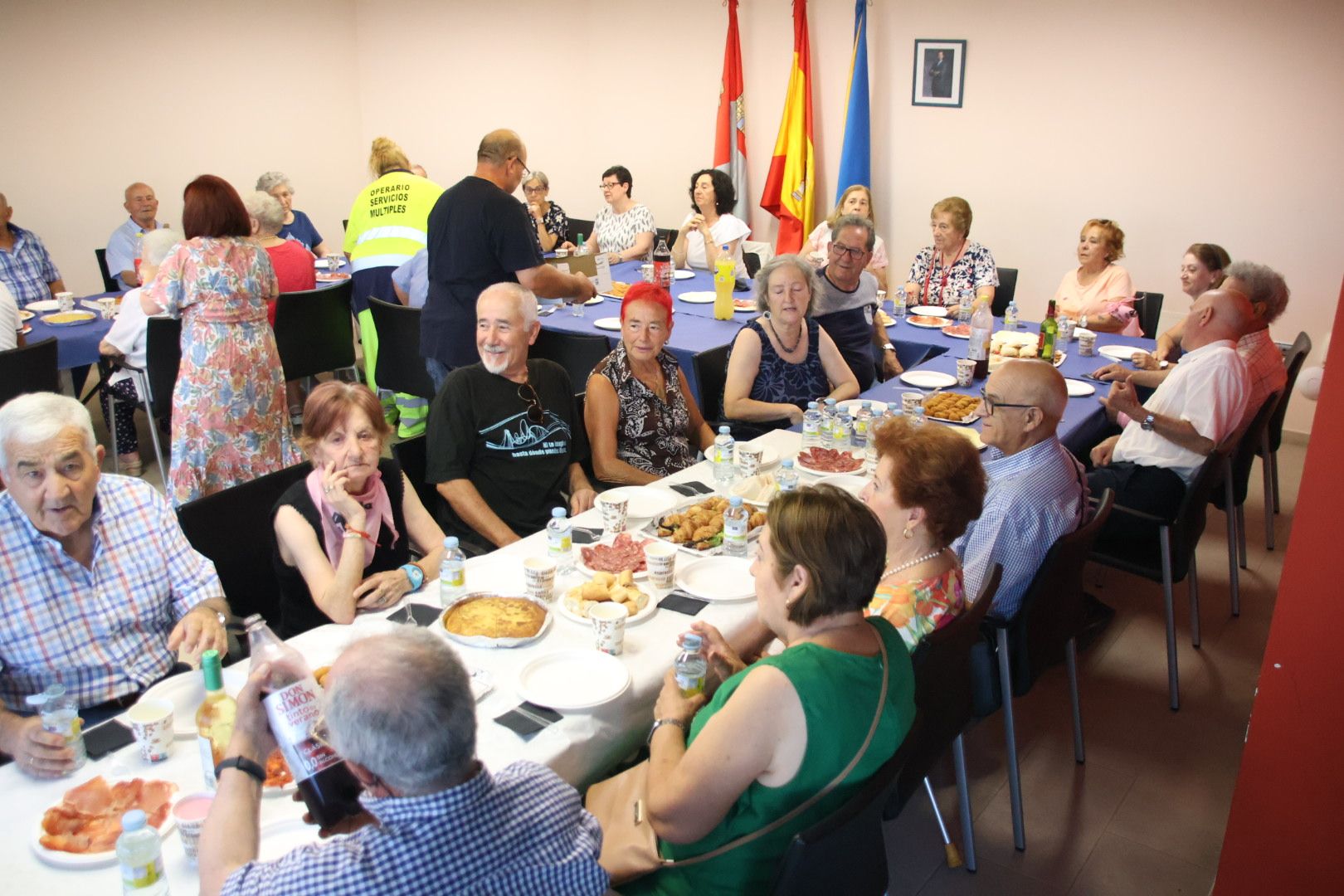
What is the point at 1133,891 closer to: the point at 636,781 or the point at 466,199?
the point at 636,781

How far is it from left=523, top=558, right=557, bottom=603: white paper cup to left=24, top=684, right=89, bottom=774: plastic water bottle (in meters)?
0.93

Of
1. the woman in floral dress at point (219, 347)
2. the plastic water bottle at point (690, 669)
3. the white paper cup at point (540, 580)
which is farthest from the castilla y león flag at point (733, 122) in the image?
the plastic water bottle at point (690, 669)

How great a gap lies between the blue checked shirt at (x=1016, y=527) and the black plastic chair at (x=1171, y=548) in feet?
2.44

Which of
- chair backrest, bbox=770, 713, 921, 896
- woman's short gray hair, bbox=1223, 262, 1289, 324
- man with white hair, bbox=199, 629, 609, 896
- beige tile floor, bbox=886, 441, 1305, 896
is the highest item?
woman's short gray hair, bbox=1223, 262, 1289, 324

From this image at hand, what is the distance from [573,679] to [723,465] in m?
1.22

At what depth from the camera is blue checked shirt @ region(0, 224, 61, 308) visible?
565 centimetres

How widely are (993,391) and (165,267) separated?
3.22 m

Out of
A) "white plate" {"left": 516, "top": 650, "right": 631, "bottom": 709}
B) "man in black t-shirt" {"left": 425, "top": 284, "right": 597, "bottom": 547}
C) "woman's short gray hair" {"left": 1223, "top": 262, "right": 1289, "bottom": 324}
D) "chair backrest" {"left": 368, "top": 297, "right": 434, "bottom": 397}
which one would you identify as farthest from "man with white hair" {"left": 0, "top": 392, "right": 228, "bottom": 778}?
"woman's short gray hair" {"left": 1223, "top": 262, "right": 1289, "bottom": 324}

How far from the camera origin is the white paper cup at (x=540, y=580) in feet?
7.62

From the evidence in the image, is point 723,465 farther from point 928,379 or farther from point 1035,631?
point 928,379

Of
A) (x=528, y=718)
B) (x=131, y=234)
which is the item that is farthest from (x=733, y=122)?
(x=528, y=718)

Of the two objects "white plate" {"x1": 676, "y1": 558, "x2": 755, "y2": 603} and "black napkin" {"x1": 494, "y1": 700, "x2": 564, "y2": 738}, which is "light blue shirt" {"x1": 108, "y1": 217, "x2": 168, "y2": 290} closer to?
"white plate" {"x1": 676, "y1": 558, "x2": 755, "y2": 603}

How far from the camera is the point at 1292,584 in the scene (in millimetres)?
1700

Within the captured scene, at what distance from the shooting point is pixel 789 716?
160 cm
